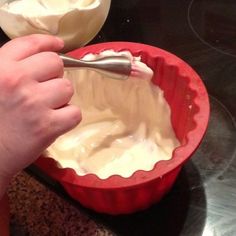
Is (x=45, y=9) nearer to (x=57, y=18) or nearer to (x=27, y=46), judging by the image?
(x=57, y=18)

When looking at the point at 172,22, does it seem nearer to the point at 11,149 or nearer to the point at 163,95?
the point at 163,95

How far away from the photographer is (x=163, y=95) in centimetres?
52

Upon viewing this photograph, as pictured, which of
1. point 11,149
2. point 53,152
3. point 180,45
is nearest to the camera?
point 11,149

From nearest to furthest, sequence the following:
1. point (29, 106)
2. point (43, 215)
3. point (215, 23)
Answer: point (29, 106) → point (43, 215) → point (215, 23)

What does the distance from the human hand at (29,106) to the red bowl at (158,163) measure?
38mm

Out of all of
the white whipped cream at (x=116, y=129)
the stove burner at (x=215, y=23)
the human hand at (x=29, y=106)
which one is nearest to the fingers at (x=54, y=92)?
the human hand at (x=29, y=106)

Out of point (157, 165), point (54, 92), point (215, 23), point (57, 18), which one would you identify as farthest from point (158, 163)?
point (215, 23)

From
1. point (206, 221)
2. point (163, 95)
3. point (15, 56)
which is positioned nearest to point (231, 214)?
point (206, 221)

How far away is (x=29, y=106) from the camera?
1.21 feet

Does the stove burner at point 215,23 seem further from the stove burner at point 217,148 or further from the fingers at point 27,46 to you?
the fingers at point 27,46

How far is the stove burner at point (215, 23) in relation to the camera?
65 centimetres

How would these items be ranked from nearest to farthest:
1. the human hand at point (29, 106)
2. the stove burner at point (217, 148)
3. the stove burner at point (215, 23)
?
1. the human hand at point (29, 106)
2. the stove burner at point (217, 148)
3. the stove burner at point (215, 23)

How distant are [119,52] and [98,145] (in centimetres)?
11

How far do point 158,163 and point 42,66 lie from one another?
13 cm
